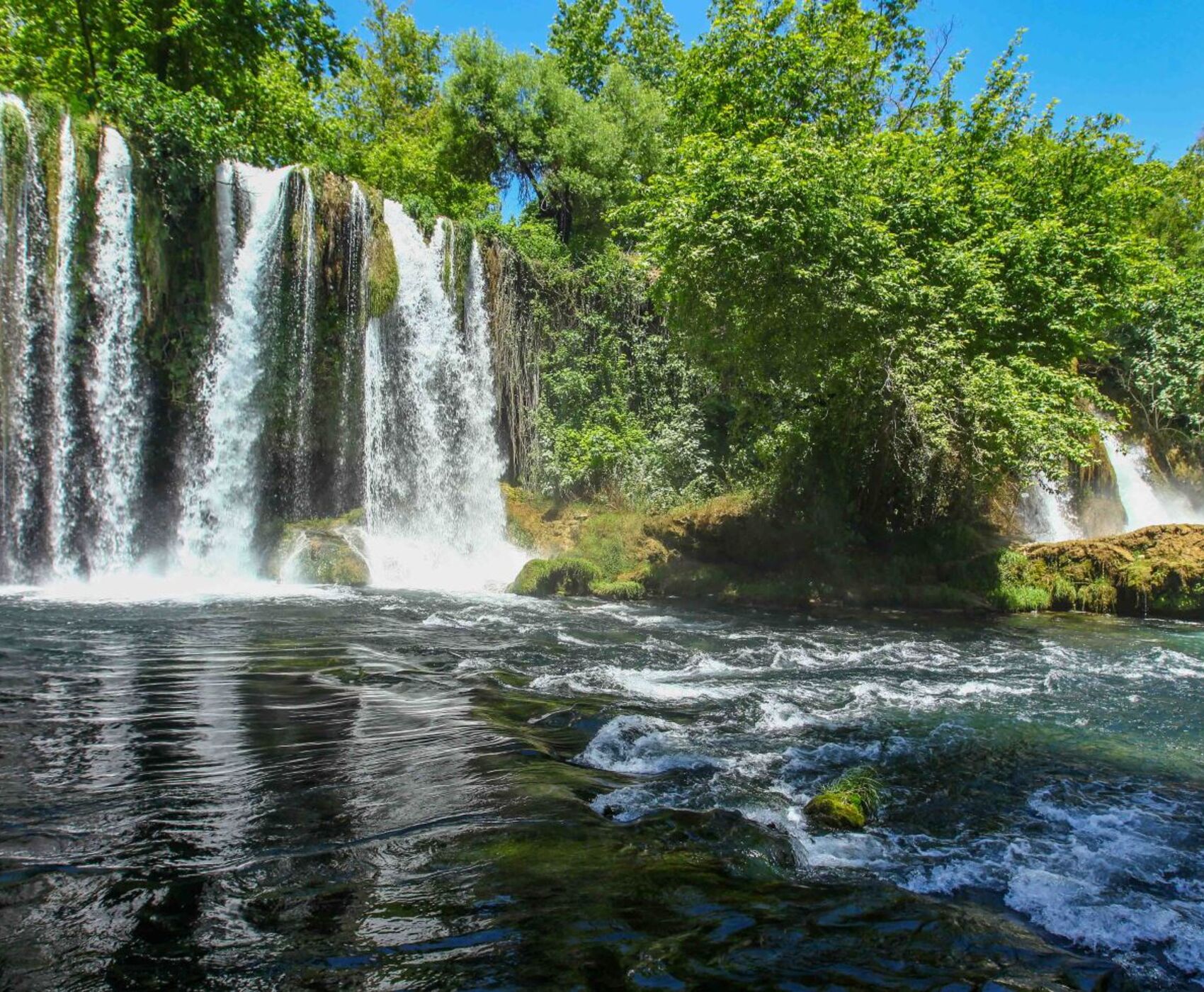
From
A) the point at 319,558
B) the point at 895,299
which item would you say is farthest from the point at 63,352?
the point at 895,299

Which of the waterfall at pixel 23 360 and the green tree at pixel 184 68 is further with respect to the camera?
the green tree at pixel 184 68

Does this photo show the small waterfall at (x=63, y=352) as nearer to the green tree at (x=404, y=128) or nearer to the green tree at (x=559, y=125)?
the green tree at (x=404, y=128)

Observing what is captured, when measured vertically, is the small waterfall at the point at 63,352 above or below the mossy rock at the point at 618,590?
above

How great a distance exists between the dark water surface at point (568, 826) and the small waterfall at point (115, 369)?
689cm

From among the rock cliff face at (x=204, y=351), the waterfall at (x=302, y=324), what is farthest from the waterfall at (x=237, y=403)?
the waterfall at (x=302, y=324)

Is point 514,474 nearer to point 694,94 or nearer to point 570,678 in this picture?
point 694,94

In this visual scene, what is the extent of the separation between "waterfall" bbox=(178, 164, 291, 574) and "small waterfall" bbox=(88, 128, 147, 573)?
1017 millimetres

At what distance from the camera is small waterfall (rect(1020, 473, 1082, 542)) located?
20.0m

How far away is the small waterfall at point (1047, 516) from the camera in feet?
65.6

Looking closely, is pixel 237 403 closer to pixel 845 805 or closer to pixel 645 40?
pixel 845 805

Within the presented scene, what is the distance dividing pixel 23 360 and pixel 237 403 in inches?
135

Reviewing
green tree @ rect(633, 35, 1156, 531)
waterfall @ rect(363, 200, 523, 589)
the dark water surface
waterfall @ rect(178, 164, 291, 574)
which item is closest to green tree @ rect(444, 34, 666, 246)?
waterfall @ rect(363, 200, 523, 589)

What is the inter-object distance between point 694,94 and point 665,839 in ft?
62.1

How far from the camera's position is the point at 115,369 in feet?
50.0
